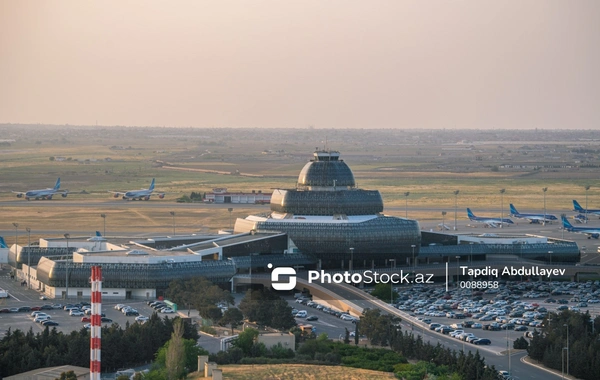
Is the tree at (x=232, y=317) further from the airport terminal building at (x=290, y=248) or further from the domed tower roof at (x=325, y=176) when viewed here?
the domed tower roof at (x=325, y=176)

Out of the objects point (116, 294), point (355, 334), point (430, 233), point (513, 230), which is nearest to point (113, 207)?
point (513, 230)

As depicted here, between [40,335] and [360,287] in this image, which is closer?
[40,335]

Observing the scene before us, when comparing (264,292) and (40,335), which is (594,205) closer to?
(264,292)

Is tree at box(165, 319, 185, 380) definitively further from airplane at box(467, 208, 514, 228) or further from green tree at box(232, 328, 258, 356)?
airplane at box(467, 208, 514, 228)

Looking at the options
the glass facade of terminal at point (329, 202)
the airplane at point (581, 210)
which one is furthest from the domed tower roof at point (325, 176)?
the airplane at point (581, 210)

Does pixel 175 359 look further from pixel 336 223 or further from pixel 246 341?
pixel 336 223

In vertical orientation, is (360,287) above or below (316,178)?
below
